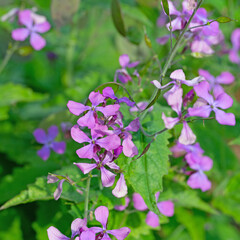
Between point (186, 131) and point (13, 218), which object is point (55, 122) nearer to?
point (13, 218)

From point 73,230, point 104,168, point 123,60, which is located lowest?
point 73,230

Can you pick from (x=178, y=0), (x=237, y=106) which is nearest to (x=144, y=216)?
(x=237, y=106)

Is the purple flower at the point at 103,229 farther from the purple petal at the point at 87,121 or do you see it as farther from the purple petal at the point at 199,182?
the purple petal at the point at 199,182

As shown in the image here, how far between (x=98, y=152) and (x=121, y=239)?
0.31 meters

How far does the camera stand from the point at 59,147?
69.4 inches

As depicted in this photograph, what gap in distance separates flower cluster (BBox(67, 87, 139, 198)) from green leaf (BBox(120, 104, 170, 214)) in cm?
5

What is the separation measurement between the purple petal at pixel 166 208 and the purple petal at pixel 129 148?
1.82 feet

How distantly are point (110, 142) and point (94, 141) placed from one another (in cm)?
7

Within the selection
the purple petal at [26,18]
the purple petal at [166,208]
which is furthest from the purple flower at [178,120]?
the purple petal at [26,18]

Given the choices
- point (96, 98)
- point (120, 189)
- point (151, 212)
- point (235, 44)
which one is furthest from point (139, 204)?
point (235, 44)

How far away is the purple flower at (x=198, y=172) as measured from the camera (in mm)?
1579

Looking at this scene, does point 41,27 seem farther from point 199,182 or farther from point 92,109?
point 199,182

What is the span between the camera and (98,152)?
1231 millimetres

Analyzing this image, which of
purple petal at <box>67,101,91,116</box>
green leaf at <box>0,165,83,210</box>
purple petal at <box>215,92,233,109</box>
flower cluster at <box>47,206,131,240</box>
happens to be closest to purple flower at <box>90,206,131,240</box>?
flower cluster at <box>47,206,131,240</box>
